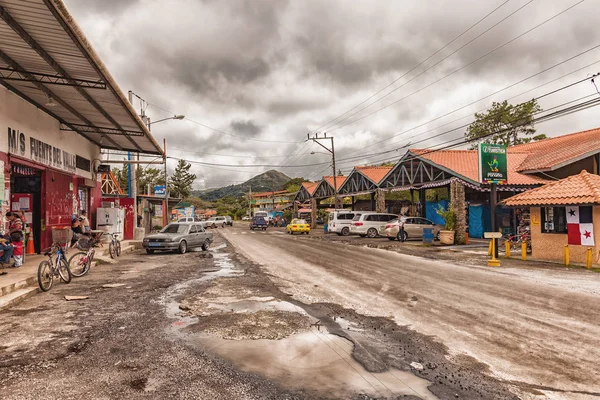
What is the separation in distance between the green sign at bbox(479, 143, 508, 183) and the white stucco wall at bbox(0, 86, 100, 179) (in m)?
19.1

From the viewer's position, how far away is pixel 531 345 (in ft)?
17.0

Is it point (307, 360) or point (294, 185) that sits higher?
point (294, 185)

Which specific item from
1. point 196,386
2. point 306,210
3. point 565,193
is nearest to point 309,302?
point 196,386

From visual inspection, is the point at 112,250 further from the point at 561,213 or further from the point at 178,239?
the point at 561,213

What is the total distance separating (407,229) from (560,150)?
12294 mm

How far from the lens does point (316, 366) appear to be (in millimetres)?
4348

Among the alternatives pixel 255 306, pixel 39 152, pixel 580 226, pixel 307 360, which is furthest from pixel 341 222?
pixel 307 360

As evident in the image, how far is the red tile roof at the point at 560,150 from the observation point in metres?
24.3

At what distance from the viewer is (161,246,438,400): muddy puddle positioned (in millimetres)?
3816

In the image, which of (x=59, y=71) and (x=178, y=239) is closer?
(x=59, y=71)

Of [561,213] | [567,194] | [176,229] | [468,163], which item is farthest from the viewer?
[468,163]

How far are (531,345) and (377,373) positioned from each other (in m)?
2.46

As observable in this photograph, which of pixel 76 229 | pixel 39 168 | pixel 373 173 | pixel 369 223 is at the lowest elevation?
A: pixel 369 223

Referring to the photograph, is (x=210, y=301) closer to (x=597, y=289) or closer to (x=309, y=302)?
(x=309, y=302)
